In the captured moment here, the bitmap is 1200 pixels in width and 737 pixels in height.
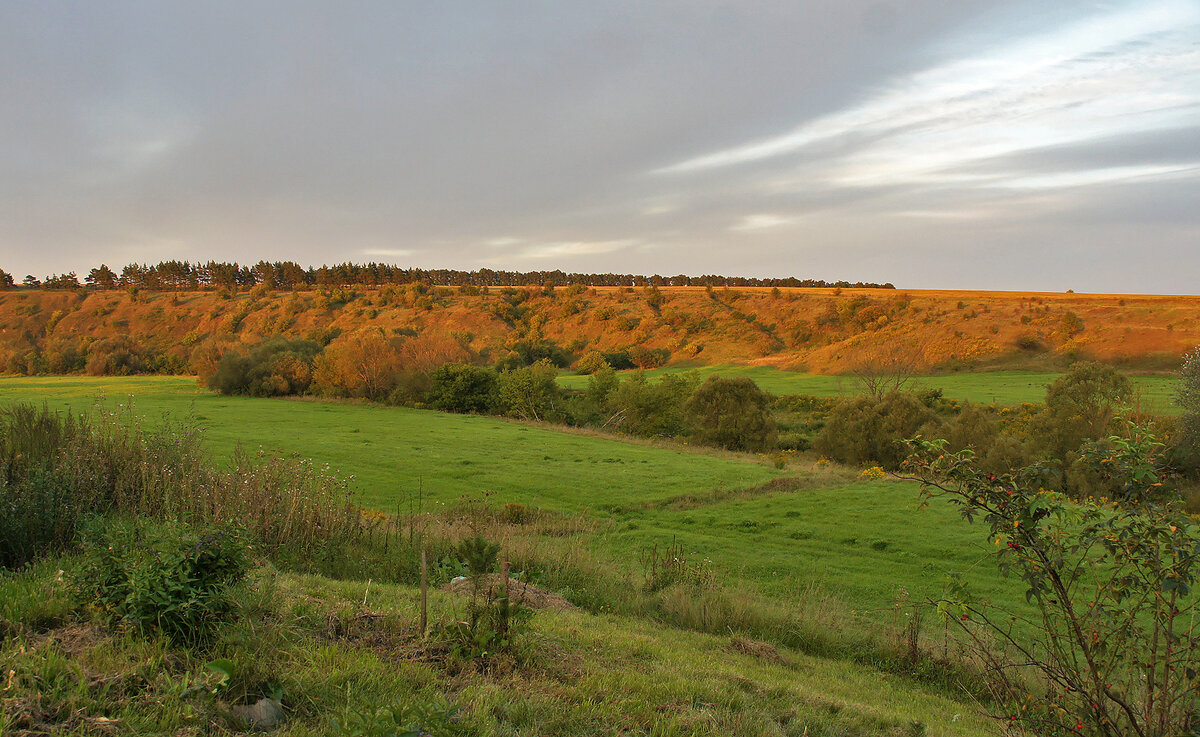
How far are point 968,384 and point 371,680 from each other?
75.8 m

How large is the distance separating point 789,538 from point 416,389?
48.9m

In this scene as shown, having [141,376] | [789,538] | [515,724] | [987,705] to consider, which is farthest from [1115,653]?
[141,376]

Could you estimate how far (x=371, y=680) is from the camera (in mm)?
4914

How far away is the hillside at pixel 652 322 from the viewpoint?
265 feet

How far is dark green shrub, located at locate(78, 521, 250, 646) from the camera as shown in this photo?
4.99 m

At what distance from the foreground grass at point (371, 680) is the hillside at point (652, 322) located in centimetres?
6502

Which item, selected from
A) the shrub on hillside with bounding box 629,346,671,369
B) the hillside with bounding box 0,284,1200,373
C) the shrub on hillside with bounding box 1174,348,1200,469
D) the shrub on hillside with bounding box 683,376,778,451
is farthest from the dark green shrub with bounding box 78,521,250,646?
the shrub on hillside with bounding box 629,346,671,369

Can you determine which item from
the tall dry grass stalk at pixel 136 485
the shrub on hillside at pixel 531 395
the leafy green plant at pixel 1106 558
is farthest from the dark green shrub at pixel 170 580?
the shrub on hillside at pixel 531 395

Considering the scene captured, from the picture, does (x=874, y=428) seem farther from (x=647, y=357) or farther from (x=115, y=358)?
(x=115, y=358)

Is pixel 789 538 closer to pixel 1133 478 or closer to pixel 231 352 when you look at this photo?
pixel 1133 478

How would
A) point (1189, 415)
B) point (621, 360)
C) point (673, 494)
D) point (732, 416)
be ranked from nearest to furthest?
point (673, 494) → point (1189, 415) → point (732, 416) → point (621, 360)

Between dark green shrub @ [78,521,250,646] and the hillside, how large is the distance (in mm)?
65316

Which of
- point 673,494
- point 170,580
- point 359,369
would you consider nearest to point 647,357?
point 359,369

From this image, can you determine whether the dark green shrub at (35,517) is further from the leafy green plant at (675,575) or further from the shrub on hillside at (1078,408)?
the shrub on hillside at (1078,408)
